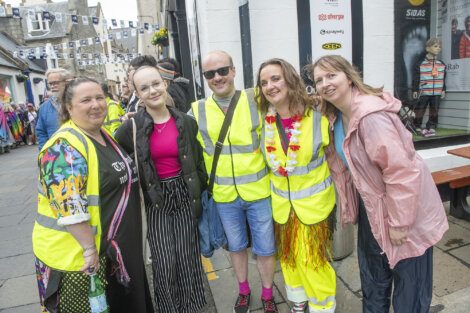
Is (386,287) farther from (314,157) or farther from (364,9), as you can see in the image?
(364,9)

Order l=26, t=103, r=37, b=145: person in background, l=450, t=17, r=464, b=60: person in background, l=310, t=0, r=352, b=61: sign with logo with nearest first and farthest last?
1. l=310, t=0, r=352, b=61: sign with logo
2. l=450, t=17, r=464, b=60: person in background
3. l=26, t=103, r=37, b=145: person in background

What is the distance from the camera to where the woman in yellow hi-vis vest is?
2.20 metres

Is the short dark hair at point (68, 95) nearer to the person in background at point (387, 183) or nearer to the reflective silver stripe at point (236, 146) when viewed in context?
the reflective silver stripe at point (236, 146)

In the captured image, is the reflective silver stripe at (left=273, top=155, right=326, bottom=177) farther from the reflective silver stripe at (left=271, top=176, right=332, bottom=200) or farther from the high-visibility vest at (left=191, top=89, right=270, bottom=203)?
the high-visibility vest at (left=191, top=89, right=270, bottom=203)

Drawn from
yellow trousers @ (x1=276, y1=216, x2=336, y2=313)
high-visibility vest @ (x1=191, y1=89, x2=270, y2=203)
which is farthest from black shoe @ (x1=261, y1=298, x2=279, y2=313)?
high-visibility vest @ (x1=191, y1=89, x2=270, y2=203)

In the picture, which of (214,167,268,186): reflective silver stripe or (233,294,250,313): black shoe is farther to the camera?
(233,294,250,313): black shoe

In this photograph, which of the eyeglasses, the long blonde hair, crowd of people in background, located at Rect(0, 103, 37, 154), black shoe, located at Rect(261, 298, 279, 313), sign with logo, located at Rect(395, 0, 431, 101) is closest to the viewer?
the long blonde hair

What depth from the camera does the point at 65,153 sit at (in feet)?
5.76

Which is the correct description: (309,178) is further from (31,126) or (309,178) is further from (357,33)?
(31,126)

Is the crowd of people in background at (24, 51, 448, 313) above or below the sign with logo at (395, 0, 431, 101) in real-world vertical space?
below

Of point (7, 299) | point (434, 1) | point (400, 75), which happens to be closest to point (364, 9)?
point (400, 75)

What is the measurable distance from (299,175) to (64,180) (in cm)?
137

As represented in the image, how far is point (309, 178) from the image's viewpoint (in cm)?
224

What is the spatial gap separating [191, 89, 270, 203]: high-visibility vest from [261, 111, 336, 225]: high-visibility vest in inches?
4.7
